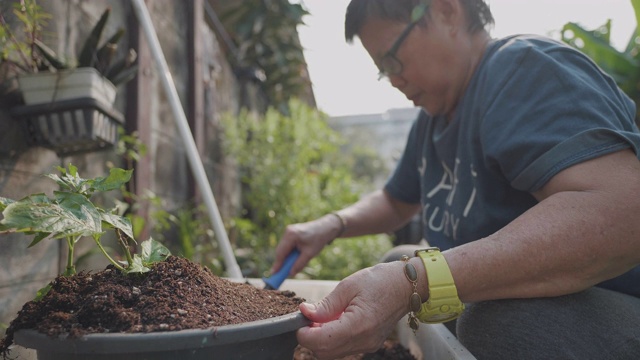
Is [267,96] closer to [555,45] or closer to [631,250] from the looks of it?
[555,45]

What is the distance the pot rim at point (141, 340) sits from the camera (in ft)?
1.95

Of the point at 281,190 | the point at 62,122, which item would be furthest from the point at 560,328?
the point at 281,190

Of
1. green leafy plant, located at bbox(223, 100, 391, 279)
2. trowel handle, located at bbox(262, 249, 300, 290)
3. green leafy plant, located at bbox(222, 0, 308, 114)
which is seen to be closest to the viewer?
trowel handle, located at bbox(262, 249, 300, 290)

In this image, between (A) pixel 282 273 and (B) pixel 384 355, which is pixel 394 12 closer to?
(A) pixel 282 273

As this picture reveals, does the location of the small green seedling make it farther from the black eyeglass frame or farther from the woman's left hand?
the black eyeglass frame

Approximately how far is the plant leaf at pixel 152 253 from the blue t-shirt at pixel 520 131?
712 millimetres

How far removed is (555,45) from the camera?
1062 millimetres

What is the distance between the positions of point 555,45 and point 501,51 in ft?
0.40

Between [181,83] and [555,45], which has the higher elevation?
[555,45]

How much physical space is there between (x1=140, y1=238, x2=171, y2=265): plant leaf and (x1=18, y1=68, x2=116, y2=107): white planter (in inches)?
27.0

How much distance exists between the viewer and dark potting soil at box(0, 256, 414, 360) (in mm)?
646

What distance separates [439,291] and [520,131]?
0.38 m

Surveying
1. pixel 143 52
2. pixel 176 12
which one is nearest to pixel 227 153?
pixel 176 12

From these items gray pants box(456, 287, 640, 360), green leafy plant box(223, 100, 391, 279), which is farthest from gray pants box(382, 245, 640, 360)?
green leafy plant box(223, 100, 391, 279)
